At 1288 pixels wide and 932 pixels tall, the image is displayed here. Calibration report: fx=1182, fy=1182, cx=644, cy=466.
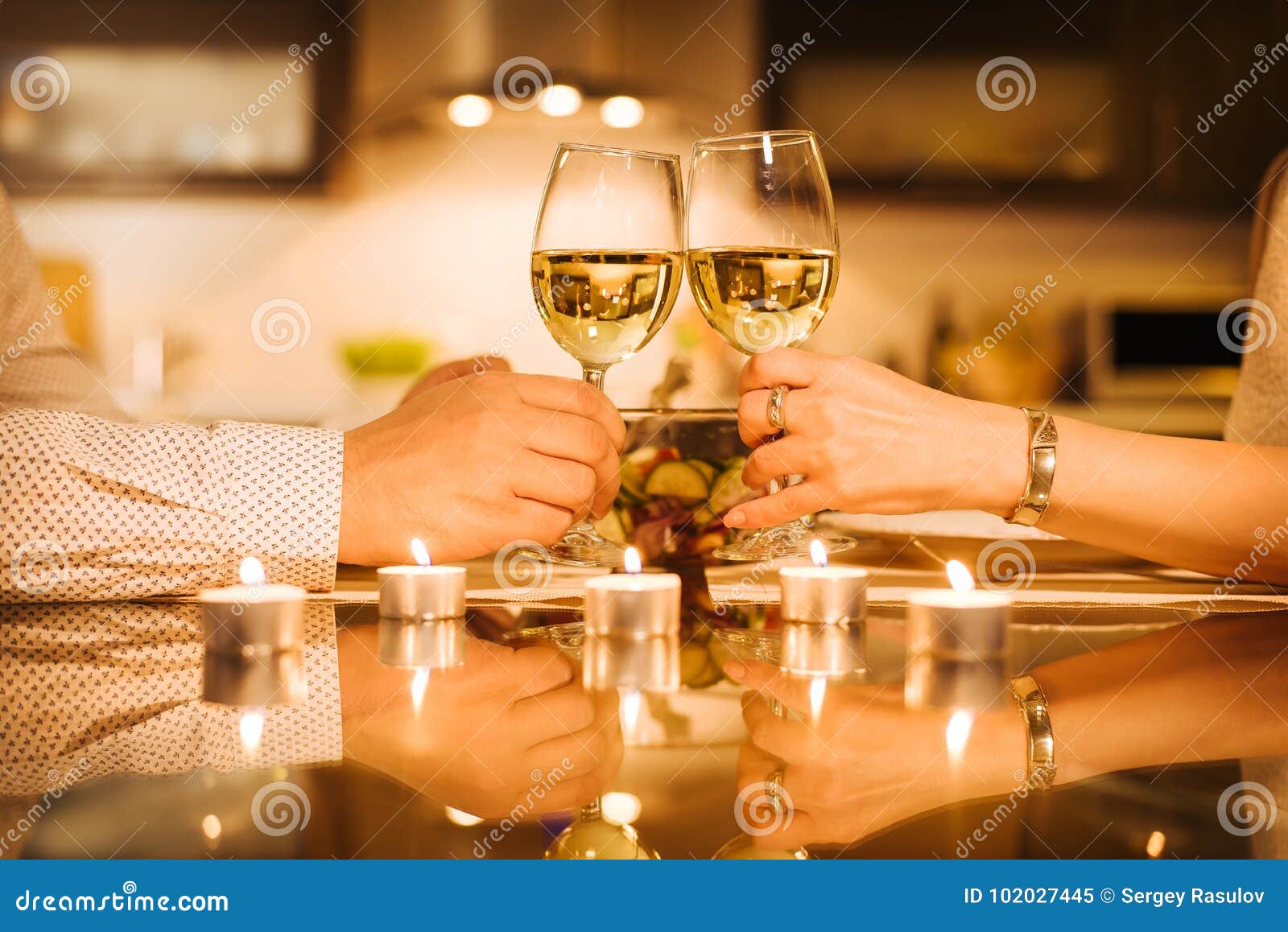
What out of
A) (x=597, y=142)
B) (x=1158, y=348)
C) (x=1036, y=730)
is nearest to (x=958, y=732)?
(x=1036, y=730)

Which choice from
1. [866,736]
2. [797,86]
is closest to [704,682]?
[866,736]

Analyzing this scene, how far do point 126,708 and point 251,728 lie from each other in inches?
3.4

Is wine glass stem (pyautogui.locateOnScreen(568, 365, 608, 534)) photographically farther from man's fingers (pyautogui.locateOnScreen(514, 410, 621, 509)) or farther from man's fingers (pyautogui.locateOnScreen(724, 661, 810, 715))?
man's fingers (pyautogui.locateOnScreen(724, 661, 810, 715))

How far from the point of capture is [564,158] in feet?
2.95

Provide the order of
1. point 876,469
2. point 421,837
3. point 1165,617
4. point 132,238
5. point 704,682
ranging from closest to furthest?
point 421,837
point 704,682
point 1165,617
point 876,469
point 132,238

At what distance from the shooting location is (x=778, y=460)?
3.03ft

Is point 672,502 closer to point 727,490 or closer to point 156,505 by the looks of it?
point 727,490

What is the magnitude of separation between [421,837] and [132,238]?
3.66 m

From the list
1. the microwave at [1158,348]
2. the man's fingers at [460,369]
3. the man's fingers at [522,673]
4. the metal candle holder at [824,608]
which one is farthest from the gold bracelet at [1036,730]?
the microwave at [1158,348]

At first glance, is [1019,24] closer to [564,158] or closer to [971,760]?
[564,158]

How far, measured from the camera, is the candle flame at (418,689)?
22.2 inches

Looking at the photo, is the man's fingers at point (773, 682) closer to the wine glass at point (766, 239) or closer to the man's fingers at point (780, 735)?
the man's fingers at point (780, 735)

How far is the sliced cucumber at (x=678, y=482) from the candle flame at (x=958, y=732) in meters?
0.42

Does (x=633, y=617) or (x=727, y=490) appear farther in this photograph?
(x=727, y=490)
